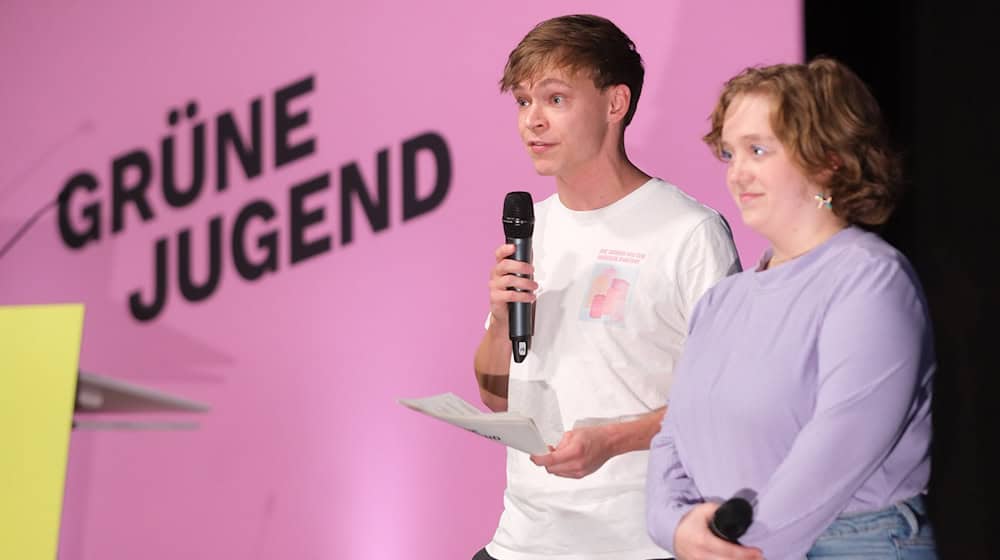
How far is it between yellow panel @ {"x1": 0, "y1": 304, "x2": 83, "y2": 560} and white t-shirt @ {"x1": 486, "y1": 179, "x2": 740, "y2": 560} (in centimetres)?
95

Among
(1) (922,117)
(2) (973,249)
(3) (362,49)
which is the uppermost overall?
(3) (362,49)

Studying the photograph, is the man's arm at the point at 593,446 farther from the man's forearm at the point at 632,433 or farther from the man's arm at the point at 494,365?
the man's arm at the point at 494,365

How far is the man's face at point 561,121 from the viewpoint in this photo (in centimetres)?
217

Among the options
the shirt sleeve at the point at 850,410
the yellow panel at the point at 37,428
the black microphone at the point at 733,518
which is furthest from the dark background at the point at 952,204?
the yellow panel at the point at 37,428

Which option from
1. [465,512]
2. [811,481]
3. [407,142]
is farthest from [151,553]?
[811,481]

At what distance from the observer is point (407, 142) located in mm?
3453

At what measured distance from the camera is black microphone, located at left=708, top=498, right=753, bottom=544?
142 cm

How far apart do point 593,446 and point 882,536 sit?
599 mm

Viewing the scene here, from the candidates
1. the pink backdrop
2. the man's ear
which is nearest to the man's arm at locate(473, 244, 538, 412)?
the man's ear

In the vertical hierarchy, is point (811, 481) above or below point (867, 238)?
below

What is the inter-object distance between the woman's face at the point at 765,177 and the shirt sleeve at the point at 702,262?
15.8 inches

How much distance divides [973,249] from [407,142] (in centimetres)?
164

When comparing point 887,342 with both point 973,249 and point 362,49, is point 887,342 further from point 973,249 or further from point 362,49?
point 362,49

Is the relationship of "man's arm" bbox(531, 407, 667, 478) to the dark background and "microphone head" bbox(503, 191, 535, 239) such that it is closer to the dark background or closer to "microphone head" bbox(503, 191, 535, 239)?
"microphone head" bbox(503, 191, 535, 239)
